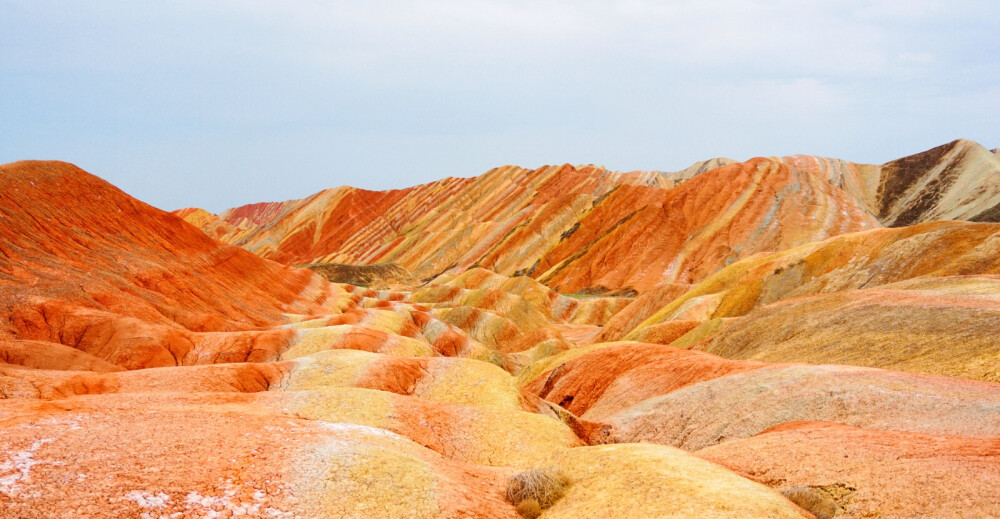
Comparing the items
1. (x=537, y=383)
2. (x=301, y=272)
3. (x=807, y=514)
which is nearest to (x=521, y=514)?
(x=807, y=514)

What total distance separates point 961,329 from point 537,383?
2360cm

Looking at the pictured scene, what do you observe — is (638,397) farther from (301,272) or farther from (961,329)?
(301,272)

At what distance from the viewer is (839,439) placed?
1642 centimetres

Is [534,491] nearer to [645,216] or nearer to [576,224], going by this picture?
[645,216]

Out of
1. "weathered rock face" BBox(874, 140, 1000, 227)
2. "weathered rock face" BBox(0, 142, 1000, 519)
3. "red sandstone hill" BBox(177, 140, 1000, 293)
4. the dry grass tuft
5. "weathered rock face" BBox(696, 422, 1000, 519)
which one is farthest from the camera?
"red sandstone hill" BBox(177, 140, 1000, 293)

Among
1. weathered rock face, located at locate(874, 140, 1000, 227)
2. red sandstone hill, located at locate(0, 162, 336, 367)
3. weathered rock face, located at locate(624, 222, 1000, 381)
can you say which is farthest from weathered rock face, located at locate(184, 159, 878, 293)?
red sandstone hill, located at locate(0, 162, 336, 367)

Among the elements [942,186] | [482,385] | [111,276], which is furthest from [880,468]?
[942,186]

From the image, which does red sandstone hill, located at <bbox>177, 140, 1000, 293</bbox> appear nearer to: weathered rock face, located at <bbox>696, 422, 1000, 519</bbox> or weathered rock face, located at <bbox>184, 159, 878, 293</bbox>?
weathered rock face, located at <bbox>184, 159, 878, 293</bbox>

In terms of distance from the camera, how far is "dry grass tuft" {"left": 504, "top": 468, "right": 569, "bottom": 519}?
13.5 m

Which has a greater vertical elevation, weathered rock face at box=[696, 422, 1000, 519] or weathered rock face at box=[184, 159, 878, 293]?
weathered rock face at box=[184, 159, 878, 293]

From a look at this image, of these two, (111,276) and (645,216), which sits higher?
(645,216)

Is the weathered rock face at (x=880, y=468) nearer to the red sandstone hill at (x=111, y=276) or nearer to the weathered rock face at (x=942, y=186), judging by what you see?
the red sandstone hill at (x=111, y=276)

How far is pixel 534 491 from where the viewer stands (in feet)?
45.9

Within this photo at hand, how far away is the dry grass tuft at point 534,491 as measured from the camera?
533 inches
